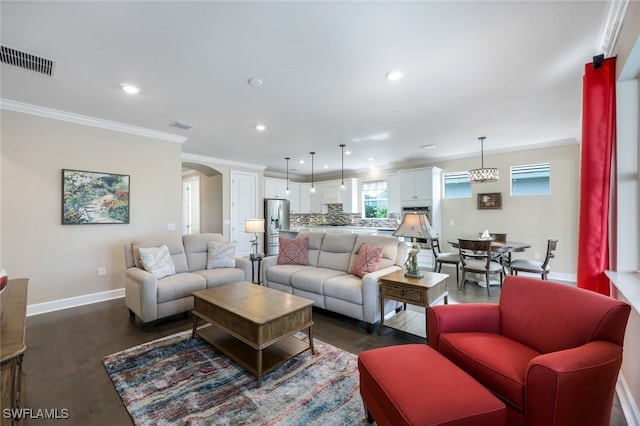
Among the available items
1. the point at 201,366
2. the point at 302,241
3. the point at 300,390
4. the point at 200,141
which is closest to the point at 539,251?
the point at 302,241

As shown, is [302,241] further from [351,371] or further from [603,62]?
[603,62]

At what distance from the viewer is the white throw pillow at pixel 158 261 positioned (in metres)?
3.28

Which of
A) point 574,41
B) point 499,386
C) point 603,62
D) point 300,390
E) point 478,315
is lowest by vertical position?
point 300,390

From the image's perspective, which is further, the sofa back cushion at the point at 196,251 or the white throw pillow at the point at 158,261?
the sofa back cushion at the point at 196,251

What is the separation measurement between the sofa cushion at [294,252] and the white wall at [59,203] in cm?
225

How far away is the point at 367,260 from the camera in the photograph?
11.1 ft

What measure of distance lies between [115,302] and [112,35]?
139 inches

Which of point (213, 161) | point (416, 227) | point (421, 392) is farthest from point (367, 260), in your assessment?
point (213, 161)

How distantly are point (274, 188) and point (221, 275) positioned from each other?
4.70m

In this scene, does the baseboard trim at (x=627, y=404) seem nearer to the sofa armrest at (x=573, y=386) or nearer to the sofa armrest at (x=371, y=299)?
the sofa armrest at (x=573, y=386)

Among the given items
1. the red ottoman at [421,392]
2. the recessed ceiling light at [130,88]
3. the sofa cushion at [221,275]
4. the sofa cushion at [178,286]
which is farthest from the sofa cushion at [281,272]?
the recessed ceiling light at [130,88]

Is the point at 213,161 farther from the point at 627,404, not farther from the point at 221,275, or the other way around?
the point at 627,404

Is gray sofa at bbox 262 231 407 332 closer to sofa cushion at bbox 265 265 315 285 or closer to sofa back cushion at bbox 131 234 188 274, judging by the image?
sofa cushion at bbox 265 265 315 285

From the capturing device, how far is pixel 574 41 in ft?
7.16
